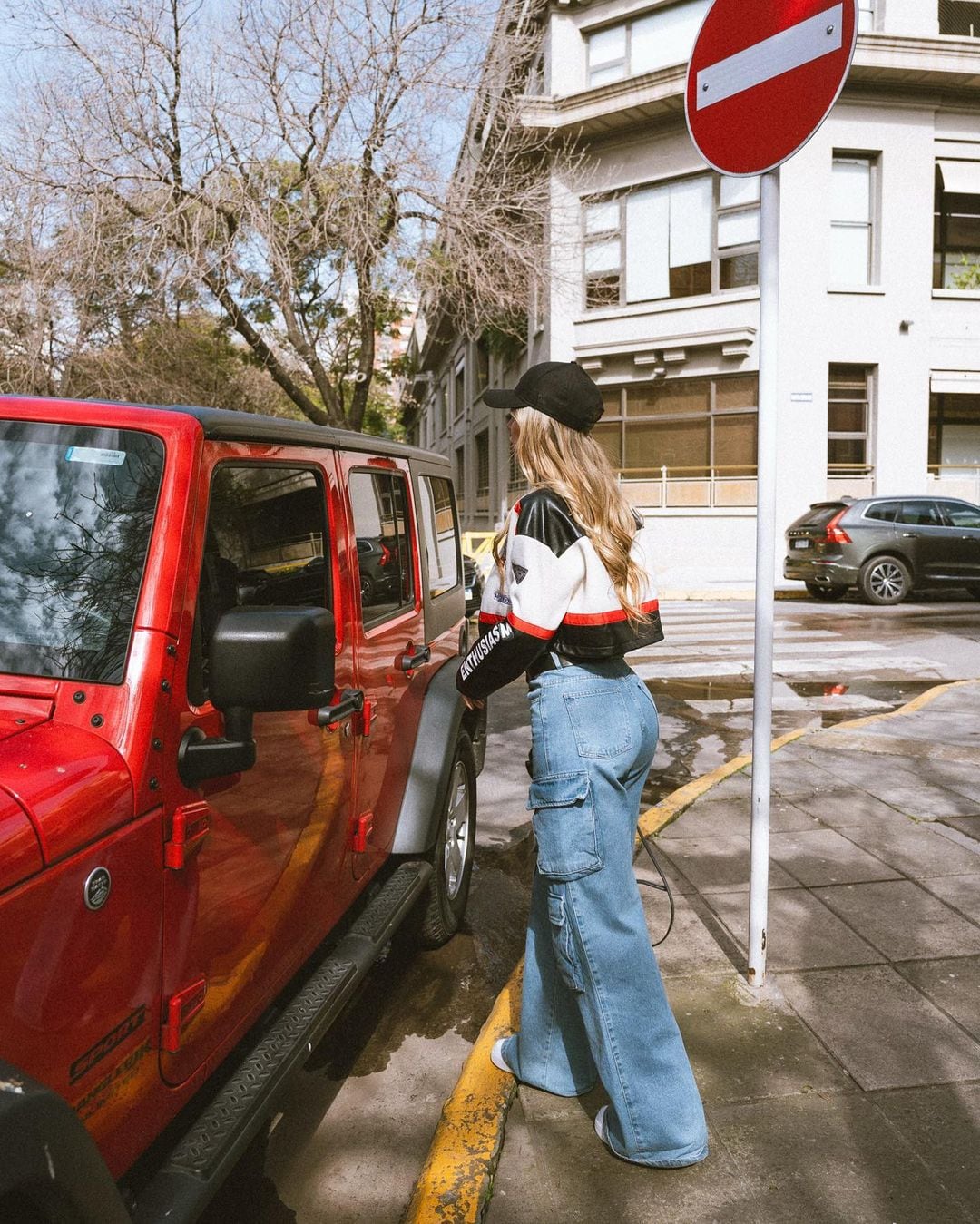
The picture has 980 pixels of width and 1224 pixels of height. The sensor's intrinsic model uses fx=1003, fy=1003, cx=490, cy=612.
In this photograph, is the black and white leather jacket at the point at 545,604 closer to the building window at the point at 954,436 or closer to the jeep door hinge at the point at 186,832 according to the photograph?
the jeep door hinge at the point at 186,832

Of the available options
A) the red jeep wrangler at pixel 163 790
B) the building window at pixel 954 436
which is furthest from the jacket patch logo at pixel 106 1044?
the building window at pixel 954 436

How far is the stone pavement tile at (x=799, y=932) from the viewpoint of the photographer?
3.49 m

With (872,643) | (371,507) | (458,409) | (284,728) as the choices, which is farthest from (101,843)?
(458,409)

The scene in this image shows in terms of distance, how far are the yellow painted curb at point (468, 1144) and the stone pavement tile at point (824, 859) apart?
175 centimetres

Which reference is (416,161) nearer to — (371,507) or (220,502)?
(371,507)

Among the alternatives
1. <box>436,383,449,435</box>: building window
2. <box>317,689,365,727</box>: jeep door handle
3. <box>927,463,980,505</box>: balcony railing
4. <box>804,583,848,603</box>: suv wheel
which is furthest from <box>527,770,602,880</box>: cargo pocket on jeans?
<box>436,383,449,435</box>: building window

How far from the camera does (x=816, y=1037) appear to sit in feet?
9.86

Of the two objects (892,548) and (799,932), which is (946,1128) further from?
(892,548)

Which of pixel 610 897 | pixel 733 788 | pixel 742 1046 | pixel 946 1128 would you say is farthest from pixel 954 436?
pixel 610 897

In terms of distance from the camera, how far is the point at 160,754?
73.7 inches

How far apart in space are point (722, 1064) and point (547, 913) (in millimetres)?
760

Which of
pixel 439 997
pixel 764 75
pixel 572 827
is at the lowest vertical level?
pixel 439 997

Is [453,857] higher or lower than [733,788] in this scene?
higher

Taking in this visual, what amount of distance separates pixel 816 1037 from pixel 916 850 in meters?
1.77
